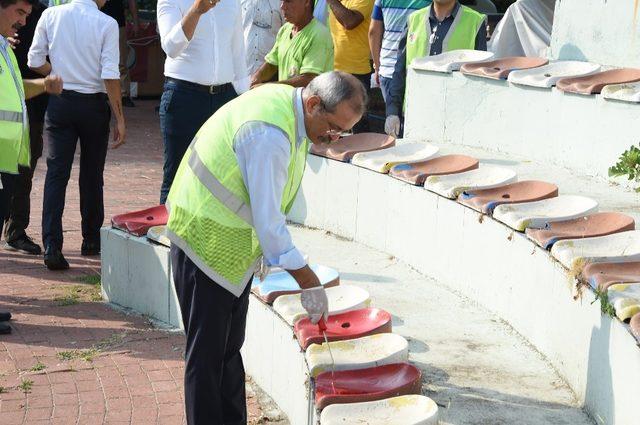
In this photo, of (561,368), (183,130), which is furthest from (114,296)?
(561,368)

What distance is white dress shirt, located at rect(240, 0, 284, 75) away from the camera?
829 centimetres

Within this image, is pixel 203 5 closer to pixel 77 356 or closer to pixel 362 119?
pixel 77 356

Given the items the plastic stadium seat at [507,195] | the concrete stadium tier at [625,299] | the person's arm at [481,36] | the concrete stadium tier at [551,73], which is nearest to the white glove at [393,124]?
the person's arm at [481,36]

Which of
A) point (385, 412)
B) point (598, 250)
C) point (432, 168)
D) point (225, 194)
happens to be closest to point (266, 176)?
point (225, 194)

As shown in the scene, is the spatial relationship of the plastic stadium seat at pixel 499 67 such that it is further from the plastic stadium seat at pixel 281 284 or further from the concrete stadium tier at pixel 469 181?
the plastic stadium seat at pixel 281 284

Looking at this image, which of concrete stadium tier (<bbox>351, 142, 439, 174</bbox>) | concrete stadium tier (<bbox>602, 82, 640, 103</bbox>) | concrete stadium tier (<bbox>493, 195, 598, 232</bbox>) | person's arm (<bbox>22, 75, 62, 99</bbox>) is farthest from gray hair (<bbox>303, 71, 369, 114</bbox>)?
person's arm (<bbox>22, 75, 62, 99</bbox>)

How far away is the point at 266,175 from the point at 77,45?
3799 millimetres

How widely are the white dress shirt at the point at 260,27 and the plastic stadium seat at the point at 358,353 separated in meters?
4.28

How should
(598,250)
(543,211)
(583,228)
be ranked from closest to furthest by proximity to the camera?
(598,250), (583,228), (543,211)

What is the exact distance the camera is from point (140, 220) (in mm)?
6699

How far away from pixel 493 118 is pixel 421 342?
2.64 m

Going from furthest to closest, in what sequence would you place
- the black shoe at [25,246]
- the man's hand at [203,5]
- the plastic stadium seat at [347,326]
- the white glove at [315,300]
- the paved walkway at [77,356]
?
the black shoe at [25,246] < the man's hand at [203,5] < the paved walkway at [77,356] < the plastic stadium seat at [347,326] < the white glove at [315,300]

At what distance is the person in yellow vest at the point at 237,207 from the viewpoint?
3723 millimetres

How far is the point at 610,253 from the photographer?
455 cm
